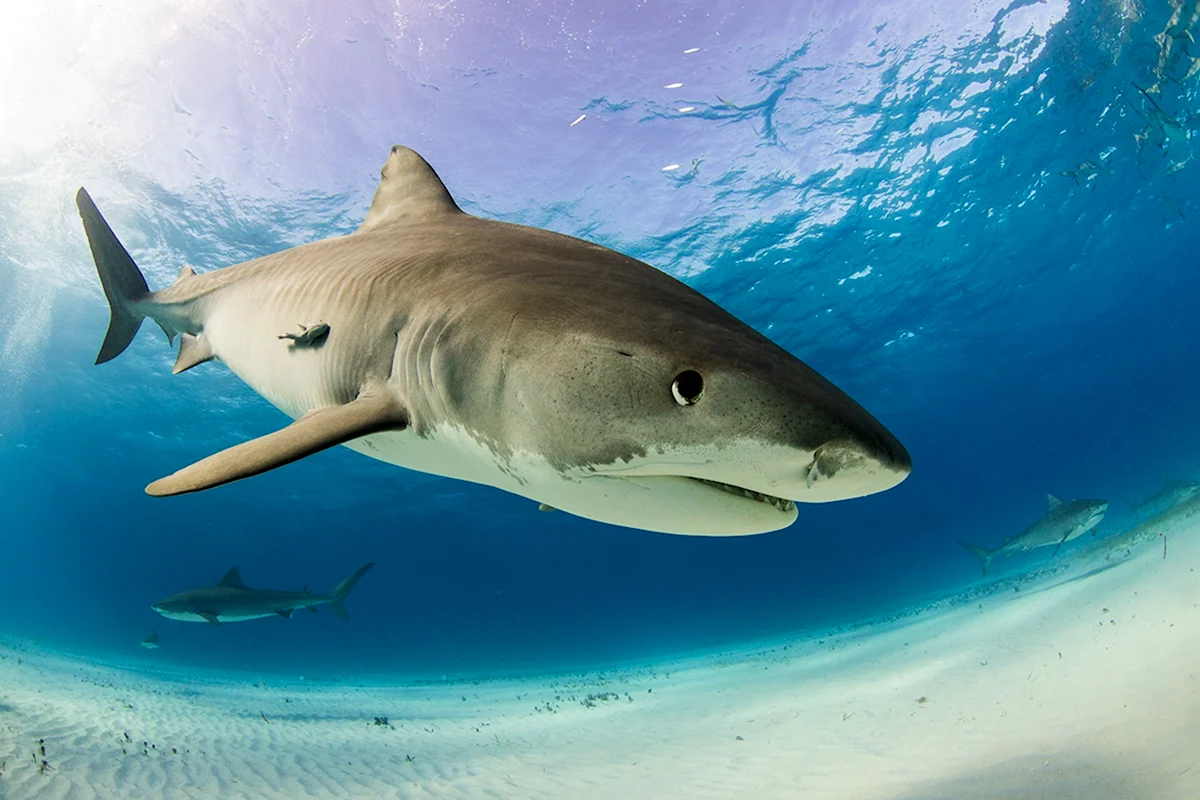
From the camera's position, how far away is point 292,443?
199cm

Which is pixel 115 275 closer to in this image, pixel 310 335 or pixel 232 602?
pixel 310 335

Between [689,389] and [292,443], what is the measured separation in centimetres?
135

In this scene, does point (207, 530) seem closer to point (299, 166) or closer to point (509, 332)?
point (299, 166)

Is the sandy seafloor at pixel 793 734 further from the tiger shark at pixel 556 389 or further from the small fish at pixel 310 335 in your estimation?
the small fish at pixel 310 335

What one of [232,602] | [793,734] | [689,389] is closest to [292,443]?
[689,389]

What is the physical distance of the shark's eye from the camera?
58.2 inches

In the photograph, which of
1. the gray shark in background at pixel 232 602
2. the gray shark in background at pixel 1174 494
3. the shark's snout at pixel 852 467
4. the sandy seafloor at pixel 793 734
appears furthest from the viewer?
the gray shark in background at pixel 1174 494

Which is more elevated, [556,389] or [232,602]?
[232,602]

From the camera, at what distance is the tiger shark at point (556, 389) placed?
1.44 m

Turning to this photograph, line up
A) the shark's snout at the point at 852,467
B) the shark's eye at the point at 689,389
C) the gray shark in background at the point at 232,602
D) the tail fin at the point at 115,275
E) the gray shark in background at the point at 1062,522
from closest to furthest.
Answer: the shark's snout at the point at 852,467, the shark's eye at the point at 689,389, the tail fin at the point at 115,275, the gray shark in background at the point at 232,602, the gray shark in background at the point at 1062,522

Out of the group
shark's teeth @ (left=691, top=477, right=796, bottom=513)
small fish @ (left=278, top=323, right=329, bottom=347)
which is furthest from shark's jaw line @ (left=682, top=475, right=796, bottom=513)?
small fish @ (left=278, top=323, right=329, bottom=347)

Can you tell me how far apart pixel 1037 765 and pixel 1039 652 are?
460cm

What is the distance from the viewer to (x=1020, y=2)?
39.8 ft

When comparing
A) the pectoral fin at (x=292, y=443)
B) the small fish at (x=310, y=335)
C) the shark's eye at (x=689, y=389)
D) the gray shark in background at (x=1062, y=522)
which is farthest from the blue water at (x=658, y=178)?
the shark's eye at (x=689, y=389)
